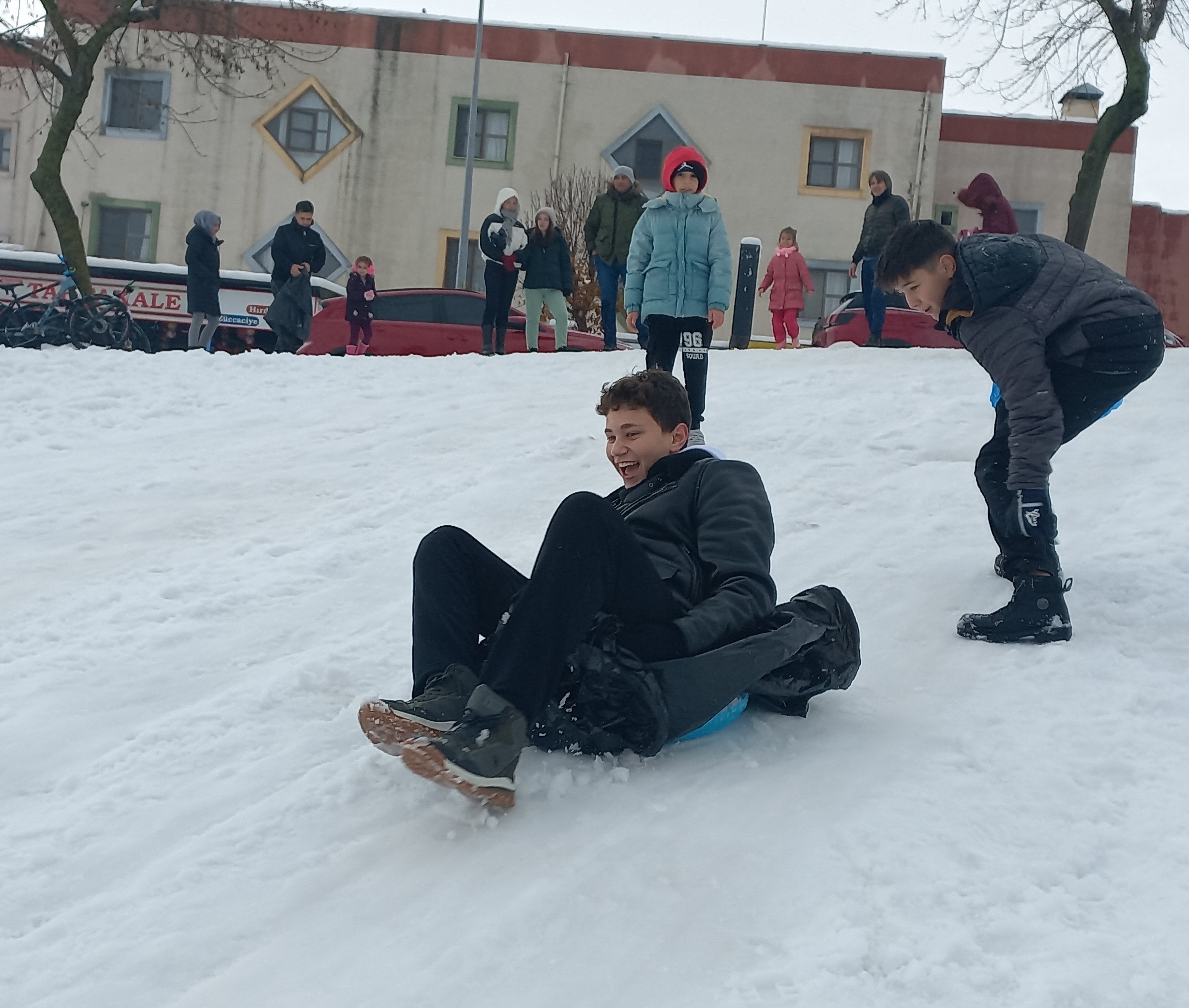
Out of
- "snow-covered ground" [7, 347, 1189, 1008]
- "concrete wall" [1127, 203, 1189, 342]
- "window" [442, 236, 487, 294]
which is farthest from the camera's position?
"concrete wall" [1127, 203, 1189, 342]

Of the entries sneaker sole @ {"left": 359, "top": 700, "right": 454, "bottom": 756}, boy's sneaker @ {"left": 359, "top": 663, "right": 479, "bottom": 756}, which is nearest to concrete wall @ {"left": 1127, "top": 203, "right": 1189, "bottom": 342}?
boy's sneaker @ {"left": 359, "top": 663, "right": 479, "bottom": 756}

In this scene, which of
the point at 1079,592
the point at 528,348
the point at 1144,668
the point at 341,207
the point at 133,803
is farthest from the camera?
the point at 341,207

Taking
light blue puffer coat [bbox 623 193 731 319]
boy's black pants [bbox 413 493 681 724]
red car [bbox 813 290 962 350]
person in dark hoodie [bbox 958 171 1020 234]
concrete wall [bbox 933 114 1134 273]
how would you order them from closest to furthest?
boy's black pants [bbox 413 493 681 724] < light blue puffer coat [bbox 623 193 731 319] < person in dark hoodie [bbox 958 171 1020 234] < red car [bbox 813 290 962 350] < concrete wall [bbox 933 114 1134 273]

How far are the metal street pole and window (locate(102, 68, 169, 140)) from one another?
673 cm

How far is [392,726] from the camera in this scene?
9.14ft

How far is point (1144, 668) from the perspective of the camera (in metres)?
3.73

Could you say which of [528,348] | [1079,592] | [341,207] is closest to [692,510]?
[1079,592]

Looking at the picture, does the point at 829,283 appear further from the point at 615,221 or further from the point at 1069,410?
the point at 1069,410

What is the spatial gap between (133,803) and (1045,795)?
2.07 metres

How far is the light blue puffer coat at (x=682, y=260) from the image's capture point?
6945 mm

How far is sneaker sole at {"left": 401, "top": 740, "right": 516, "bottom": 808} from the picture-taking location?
103 inches

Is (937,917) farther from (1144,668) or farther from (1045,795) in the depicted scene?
(1144,668)

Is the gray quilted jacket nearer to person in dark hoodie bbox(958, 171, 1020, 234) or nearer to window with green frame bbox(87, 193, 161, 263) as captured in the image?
person in dark hoodie bbox(958, 171, 1020, 234)

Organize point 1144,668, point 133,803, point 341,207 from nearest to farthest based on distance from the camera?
1. point 133,803
2. point 1144,668
3. point 341,207
